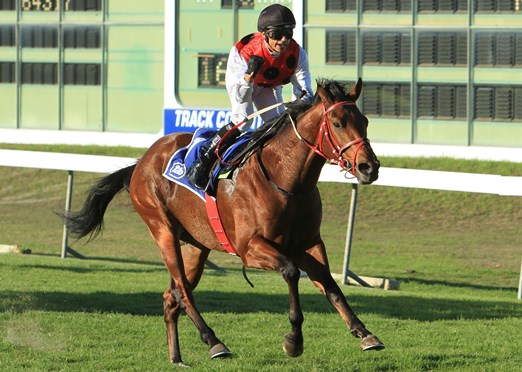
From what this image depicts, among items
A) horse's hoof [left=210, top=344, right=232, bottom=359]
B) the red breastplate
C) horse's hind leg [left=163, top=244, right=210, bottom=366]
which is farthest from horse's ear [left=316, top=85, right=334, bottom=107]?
horse's hind leg [left=163, top=244, right=210, bottom=366]

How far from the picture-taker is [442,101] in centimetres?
2092

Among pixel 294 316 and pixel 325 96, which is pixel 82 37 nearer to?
pixel 325 96

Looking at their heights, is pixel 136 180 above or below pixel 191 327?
above

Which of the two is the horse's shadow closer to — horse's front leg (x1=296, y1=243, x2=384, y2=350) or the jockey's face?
horse's front leg (x1=296, y1=243, x2=384, y2=350)

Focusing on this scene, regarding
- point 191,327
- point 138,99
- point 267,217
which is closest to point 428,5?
point 138,99

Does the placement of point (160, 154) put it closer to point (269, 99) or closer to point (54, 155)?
point (269, 99)

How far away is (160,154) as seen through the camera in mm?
8453

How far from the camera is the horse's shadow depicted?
9.80m

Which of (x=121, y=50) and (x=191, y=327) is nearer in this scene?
(x=191, y=327)

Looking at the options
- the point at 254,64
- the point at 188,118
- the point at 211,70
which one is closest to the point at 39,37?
the point at 211,70

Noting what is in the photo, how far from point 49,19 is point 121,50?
5.61 ft

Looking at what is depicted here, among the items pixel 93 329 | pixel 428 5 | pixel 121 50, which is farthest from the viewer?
pixel 121 50

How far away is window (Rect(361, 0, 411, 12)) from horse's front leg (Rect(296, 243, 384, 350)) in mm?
14517

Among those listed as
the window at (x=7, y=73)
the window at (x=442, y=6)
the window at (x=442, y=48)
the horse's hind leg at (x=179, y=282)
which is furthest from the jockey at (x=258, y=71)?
the window at (x=7, y=73)
